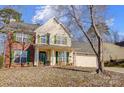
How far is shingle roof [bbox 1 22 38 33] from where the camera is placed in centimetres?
1613

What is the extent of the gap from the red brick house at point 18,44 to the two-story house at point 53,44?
364mm

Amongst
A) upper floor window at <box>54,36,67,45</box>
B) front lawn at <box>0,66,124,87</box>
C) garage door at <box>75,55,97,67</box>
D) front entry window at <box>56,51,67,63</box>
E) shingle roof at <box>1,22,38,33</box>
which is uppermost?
shingle roof at <box>1,22,38,33</box>

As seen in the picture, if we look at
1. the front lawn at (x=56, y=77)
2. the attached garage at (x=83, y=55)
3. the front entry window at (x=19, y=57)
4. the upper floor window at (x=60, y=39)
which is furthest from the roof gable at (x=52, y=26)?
the front lawn at (x=56, y=77)

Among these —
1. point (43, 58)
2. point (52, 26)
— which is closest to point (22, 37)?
point (43, 58)

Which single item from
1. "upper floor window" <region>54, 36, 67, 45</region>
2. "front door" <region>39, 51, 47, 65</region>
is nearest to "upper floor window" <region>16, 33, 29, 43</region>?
"front door" <region>39, 51, 47, 65</region>

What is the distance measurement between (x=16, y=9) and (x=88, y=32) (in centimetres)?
328

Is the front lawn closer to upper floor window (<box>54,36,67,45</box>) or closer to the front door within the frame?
the front door

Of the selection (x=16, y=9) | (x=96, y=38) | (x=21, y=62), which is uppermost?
(x=16, y=9)

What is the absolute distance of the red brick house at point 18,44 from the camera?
16.1 m

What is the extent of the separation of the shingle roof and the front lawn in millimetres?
1962

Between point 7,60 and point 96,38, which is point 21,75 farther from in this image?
point 96,38

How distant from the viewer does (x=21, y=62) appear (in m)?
16.0
